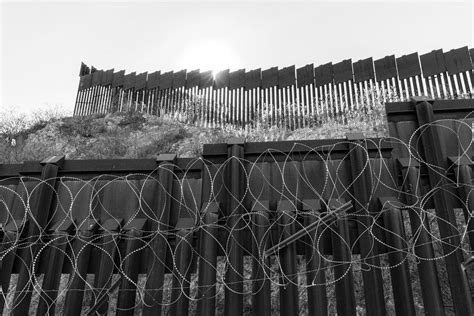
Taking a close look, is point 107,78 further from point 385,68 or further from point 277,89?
point 385,68

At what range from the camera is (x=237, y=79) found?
17.5m

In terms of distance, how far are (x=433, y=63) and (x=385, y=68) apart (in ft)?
5.57

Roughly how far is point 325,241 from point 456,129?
7.03 feet

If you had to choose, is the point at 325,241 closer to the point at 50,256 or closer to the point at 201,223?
the point at 201,223

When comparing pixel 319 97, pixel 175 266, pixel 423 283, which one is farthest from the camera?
pixel 319 97

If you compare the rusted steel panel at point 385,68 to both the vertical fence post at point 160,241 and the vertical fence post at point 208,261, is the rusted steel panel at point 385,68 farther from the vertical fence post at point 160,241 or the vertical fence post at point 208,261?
the vertical fence post at point 208,261

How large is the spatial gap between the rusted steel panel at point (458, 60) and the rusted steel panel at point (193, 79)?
33.1 feet

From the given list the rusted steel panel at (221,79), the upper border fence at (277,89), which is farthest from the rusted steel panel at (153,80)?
the rusted steel panel at (221,79)

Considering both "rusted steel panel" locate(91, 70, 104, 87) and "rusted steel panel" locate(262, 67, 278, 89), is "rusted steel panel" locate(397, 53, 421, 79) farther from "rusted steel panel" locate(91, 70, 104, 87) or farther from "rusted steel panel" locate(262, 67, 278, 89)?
"rusted steel panel" locate(91, 70, 104, 87)

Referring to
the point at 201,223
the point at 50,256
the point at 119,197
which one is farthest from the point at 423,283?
the point at 50,256

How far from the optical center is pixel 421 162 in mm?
4777

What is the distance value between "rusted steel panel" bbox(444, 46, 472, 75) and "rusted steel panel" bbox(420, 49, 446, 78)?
17cm

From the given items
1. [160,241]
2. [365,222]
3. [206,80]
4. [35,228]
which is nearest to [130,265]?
[160,241]

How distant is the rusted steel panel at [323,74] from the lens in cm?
1622
